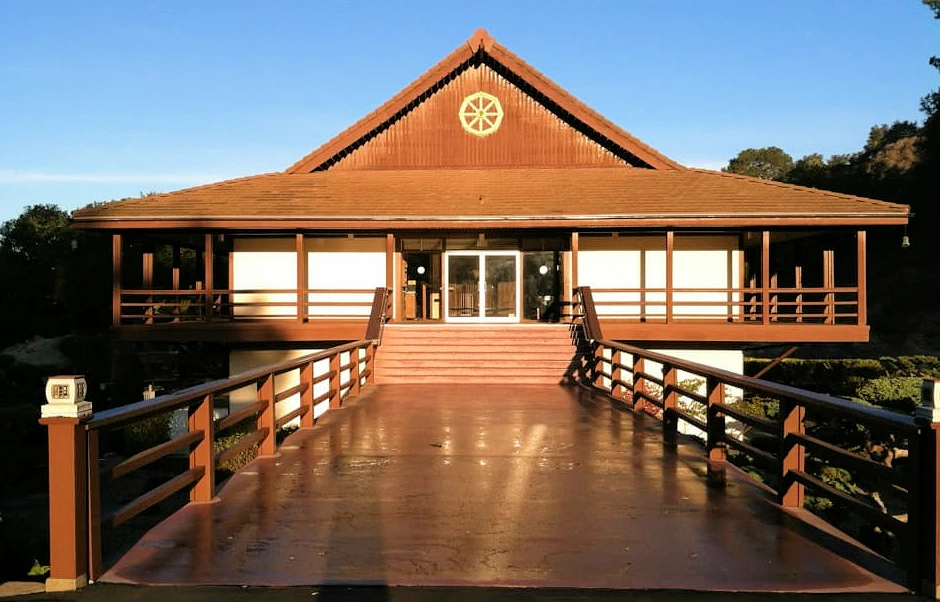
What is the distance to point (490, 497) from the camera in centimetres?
632

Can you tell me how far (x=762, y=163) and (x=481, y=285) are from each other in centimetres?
6814

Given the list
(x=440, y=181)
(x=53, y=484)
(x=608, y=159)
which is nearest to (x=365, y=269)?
(x=440, y=181)

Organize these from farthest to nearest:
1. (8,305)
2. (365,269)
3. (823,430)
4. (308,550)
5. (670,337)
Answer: (8,305), (365,269), (670,337), (823,430), (308,550)

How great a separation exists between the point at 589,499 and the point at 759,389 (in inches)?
62.3

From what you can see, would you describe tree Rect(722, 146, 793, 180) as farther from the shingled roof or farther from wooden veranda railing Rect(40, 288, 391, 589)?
wooden veranda railing Rect(40, 288, 391, 589)

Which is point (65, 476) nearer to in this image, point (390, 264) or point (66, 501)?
point (66, 501)

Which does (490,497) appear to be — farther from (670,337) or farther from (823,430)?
(670,337)

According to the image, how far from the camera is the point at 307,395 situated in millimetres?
9766

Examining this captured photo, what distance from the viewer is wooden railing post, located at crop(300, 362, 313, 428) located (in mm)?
9656

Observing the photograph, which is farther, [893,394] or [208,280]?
[208,280]

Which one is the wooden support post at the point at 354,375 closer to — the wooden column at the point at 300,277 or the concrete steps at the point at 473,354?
the concrete steps at the point at 473,354

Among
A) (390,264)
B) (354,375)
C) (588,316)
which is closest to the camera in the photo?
(354,375)

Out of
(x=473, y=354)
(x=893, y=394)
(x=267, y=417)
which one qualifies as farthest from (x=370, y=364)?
(x=893, y=394)

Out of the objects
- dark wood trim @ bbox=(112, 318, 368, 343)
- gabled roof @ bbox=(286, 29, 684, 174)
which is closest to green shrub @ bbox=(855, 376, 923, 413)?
gabled roof @ bbox=(286, 29, 684, 174)
